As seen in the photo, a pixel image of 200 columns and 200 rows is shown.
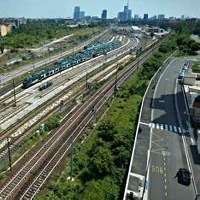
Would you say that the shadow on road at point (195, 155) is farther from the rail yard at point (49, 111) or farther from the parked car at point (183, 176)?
the rail yard at point (49, 111)

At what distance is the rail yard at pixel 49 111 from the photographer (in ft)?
160

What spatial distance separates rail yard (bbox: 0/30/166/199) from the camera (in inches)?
1916

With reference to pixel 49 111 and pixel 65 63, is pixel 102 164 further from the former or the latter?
pixel 65 63

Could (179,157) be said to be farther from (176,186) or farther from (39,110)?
(39,110)

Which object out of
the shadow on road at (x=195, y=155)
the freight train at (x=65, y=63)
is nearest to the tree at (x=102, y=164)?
the shadow on road at (x=195, y=155)

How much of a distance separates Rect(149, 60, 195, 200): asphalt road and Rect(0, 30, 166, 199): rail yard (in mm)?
16455

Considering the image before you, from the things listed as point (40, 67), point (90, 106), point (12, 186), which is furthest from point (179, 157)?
point (40, 67)

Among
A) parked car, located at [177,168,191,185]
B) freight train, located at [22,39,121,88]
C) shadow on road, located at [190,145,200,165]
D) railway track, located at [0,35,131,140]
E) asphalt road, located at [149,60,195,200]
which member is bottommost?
railway track, located at [0,35,131,140]

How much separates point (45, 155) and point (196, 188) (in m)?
27.3

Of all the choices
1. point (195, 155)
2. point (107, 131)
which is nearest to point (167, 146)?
point (195, 155)

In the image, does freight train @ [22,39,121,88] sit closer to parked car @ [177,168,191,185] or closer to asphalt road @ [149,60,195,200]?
asphalt road @ [149,60,195,200]

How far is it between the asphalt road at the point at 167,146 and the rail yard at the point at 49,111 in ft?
54.0

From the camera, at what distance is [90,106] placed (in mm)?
81500

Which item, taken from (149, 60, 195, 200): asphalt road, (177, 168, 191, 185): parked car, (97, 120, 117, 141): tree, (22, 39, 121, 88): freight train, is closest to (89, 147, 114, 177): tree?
(149, 60, 195, 200): asphalt road
